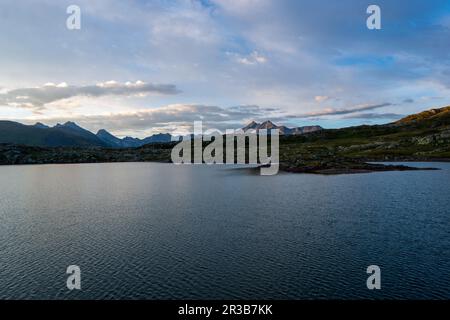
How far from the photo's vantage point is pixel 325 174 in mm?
161875

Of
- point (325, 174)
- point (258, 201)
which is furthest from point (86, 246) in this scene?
point (325, 174)

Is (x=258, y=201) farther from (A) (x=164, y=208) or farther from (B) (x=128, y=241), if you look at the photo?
(B) (x=128, y=241)

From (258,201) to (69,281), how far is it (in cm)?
5918

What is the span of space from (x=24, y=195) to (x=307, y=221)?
94.3 m

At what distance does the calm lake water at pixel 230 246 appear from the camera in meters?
39.4

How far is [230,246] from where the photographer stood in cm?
5388

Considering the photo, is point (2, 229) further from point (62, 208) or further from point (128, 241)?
point (128, 241)

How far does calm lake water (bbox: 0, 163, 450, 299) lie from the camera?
3941 cm

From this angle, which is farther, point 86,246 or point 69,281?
point 86,246
